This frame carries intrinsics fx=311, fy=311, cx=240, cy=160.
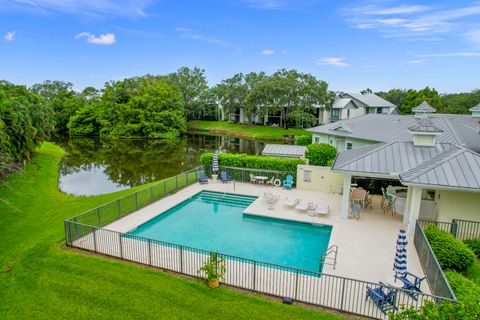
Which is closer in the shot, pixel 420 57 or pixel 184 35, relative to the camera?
pixel 420 57

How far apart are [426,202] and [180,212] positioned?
1219cm

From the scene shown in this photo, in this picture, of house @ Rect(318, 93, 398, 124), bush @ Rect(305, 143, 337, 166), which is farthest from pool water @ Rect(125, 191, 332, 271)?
house @ Rect(318, 93, 398, 124)

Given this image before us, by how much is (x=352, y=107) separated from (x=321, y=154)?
38.9 metres

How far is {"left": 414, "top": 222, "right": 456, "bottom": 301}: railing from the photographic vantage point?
771 cm

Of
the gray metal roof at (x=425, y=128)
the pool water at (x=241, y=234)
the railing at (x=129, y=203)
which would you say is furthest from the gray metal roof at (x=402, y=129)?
Result: the railing at (x=129, y=203)

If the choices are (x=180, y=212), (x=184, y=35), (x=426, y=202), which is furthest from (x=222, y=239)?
(x=184, y=35)

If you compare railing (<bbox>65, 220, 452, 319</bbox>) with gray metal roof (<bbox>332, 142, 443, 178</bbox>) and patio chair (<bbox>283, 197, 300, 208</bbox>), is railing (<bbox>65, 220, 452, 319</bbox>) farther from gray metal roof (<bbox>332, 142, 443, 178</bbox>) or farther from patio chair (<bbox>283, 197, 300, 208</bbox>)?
patio chair (<bbox>283, 197, 300, 208</bbox>)

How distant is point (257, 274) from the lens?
32.3ft

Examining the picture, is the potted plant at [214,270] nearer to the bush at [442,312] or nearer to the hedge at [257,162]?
the bush at [442,312]

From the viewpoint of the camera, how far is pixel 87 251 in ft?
37.6

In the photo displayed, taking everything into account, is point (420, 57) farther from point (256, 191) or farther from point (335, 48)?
point (256, 191)

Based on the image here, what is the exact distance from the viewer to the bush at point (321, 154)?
2339 centimetres

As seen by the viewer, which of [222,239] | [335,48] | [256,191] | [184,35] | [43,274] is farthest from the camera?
[184,35]

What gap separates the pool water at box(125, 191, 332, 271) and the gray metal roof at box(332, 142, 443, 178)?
3156mm
